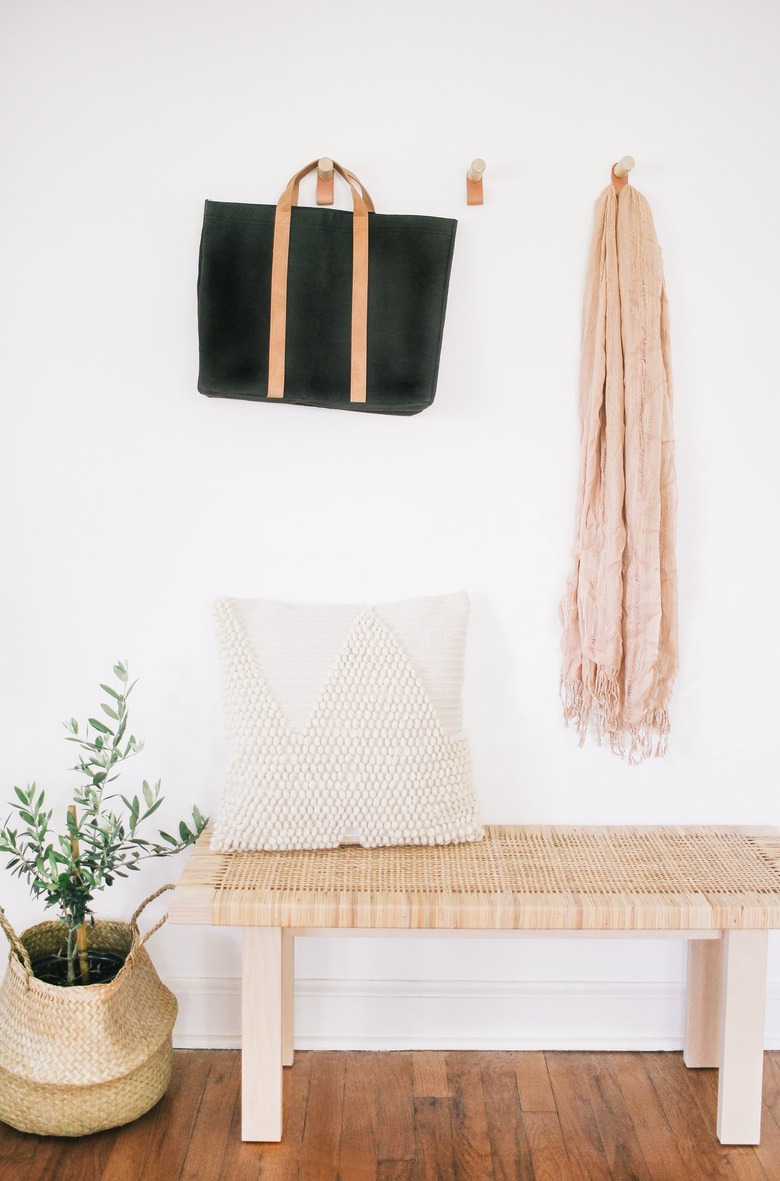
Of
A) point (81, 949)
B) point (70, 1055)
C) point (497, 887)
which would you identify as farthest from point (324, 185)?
point (70, 1055)

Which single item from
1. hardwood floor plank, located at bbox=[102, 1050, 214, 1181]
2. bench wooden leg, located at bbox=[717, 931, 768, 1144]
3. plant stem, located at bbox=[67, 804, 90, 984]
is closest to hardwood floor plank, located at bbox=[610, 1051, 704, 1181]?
bench wooden leg, located at bbox=[717, 931, 768, 1144]

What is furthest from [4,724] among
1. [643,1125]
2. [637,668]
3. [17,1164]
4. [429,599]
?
[643,1125]

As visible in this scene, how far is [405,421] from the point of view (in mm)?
2004

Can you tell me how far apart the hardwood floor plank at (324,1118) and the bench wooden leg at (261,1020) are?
0.11m

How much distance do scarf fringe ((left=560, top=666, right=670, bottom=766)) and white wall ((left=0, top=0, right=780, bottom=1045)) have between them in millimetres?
44

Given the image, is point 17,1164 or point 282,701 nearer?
point 17,1164

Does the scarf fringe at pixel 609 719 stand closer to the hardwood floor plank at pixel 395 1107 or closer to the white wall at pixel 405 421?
the white wall at pixel 405 421

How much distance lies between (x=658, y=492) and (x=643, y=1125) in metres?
1.23

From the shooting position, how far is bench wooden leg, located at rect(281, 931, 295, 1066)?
75.2 inches

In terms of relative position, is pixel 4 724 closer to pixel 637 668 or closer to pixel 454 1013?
pixel 454 1013

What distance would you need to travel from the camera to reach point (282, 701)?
1845 mm

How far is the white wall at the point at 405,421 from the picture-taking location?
1.94 metres

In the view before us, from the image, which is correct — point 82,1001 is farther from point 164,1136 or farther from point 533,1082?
point 533,1082

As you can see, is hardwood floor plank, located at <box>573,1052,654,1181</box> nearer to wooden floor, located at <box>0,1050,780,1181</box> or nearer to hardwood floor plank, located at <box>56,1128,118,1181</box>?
wooden floor, located at <box>0,1050,780,1181</box>
